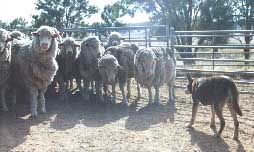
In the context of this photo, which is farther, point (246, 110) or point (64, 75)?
point (64, 75)

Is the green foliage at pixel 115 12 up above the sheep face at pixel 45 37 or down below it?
above

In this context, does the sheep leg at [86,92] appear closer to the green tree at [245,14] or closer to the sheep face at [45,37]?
the sheep face at [45,37]

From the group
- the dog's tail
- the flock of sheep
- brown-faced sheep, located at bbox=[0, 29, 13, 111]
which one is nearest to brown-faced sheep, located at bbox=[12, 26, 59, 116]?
the flock of sheep

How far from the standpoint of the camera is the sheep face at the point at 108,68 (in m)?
8.57

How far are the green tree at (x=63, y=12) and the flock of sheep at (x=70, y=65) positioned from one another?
65.5 feet

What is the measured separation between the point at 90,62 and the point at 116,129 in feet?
9.29

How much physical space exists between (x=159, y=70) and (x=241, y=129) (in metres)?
2.75

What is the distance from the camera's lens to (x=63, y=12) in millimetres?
30500

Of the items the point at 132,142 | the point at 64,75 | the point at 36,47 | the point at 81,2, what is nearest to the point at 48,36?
the point at 36,47

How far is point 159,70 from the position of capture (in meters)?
8.97

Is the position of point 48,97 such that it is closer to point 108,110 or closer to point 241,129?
point 108,110

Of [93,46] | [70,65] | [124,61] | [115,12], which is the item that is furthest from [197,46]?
[115,12]

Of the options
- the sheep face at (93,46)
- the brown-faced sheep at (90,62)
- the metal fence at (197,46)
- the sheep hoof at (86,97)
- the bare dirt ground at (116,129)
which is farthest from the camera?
the metal fence at (197,46)

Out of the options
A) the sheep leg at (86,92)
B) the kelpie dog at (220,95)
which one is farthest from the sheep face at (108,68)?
the kelpie dog at (220,95)
